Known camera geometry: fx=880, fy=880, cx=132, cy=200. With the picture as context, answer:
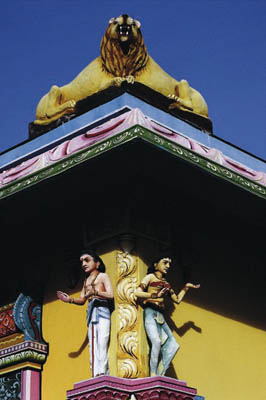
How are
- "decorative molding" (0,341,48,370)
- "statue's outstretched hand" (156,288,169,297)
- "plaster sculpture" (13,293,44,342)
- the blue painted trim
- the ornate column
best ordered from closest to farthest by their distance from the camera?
1. the ornate column
2. "statue's outstretched hand" (156,288,169,297)
3. "decorative molding" (0,341,48,370)
4. "plaster sculpture" (13,293,44,342)
5. the blue painted trim

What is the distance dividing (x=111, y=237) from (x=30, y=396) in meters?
2.10

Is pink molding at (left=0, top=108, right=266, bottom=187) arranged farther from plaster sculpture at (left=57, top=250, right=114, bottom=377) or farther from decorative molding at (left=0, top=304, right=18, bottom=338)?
decorative molding at (left=0, top=304, right=18, bottom=338)

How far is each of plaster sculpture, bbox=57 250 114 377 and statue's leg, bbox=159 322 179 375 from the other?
627mm

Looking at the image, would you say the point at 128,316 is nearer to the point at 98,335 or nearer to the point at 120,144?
the point at 98,335

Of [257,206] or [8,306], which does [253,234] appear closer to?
[257,206]

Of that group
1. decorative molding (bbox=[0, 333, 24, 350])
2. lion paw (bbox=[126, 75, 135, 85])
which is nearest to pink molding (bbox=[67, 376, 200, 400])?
decorative molding (bbox=[0, 333, 24, 350])

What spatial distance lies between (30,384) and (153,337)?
5.93ft

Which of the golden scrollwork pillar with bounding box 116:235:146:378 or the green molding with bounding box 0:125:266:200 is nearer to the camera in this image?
the green molding with bounding box 0:125:266:200

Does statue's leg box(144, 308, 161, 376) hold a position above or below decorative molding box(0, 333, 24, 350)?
below

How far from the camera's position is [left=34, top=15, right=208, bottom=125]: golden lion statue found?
1185 centimetres

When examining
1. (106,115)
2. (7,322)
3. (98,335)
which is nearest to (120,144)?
(106,115)

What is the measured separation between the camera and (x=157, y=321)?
950cm

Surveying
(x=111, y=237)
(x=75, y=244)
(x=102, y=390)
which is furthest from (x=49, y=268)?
(x=102, y=390)

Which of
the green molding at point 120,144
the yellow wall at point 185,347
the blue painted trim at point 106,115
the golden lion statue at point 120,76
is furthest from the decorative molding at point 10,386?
the golden lion statue at point 120,76
